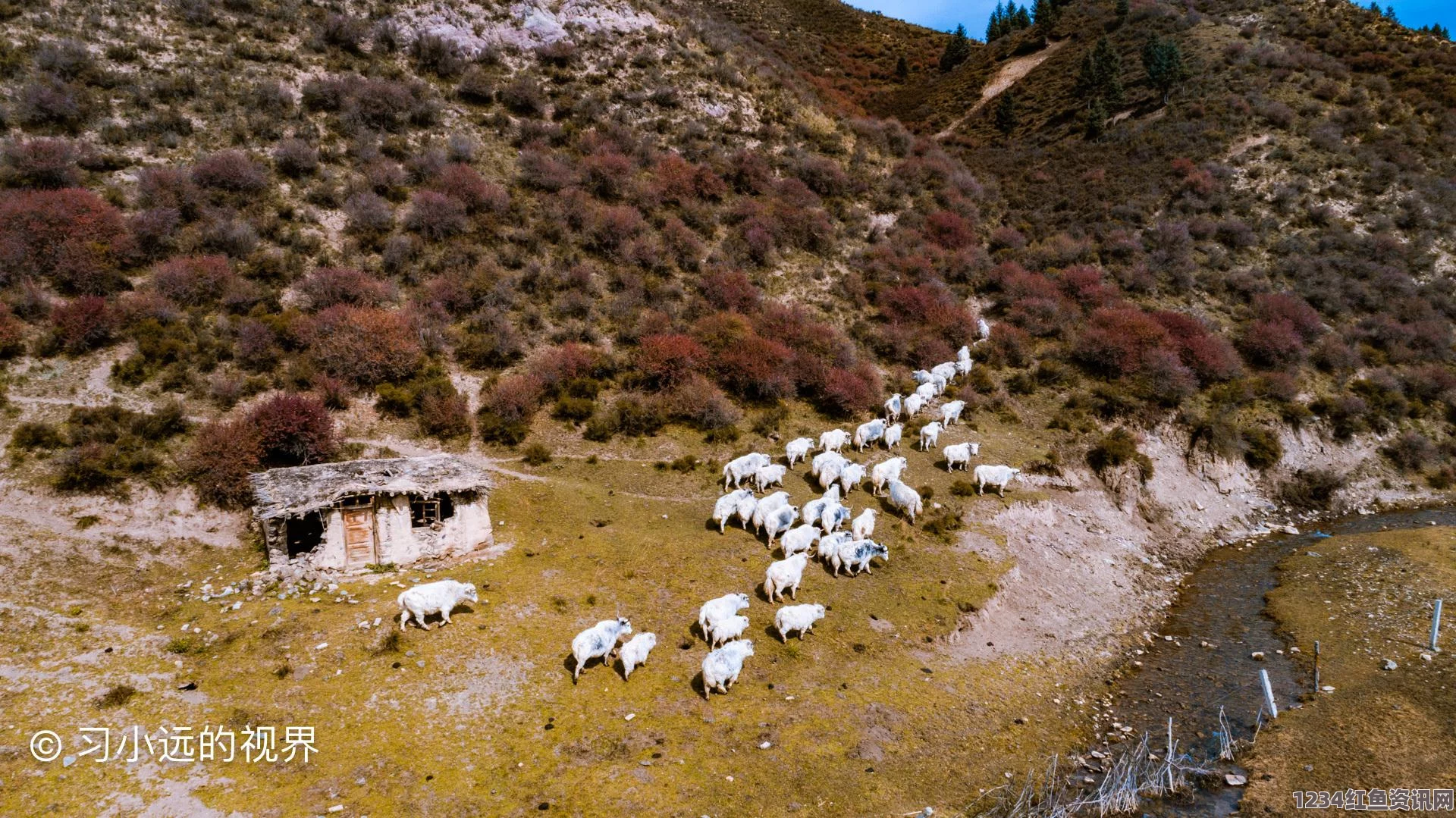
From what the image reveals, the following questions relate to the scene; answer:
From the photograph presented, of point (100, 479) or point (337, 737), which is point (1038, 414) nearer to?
point (337, 737)

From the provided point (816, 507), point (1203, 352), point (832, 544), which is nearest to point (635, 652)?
point (832, 544)

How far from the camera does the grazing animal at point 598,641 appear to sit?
12.6 metres

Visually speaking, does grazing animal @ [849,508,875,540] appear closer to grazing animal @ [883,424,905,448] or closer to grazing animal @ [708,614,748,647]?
grazing animal @ [708,614,748,647]

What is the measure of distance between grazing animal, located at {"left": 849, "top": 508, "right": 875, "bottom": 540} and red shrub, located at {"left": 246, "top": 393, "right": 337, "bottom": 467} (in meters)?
16.5

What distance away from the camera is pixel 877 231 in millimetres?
43219

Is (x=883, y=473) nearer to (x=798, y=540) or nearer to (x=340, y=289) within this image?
(x=798, y=540)

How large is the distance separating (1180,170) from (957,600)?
4788 cm

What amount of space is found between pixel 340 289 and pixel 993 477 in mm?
27162

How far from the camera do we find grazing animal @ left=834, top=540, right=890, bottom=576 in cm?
1716

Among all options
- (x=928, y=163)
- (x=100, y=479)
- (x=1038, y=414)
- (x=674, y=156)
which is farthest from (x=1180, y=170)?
(x=100, y=479)

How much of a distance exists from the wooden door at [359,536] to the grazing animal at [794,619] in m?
10.5

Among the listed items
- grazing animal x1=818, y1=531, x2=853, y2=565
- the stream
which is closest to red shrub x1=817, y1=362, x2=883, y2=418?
grazing animal x1=818, y1=531, x2=853, y2=565

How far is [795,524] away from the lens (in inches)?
756

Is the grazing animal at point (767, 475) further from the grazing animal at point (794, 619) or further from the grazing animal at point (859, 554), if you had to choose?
the grazing animal at point (794, 619)
